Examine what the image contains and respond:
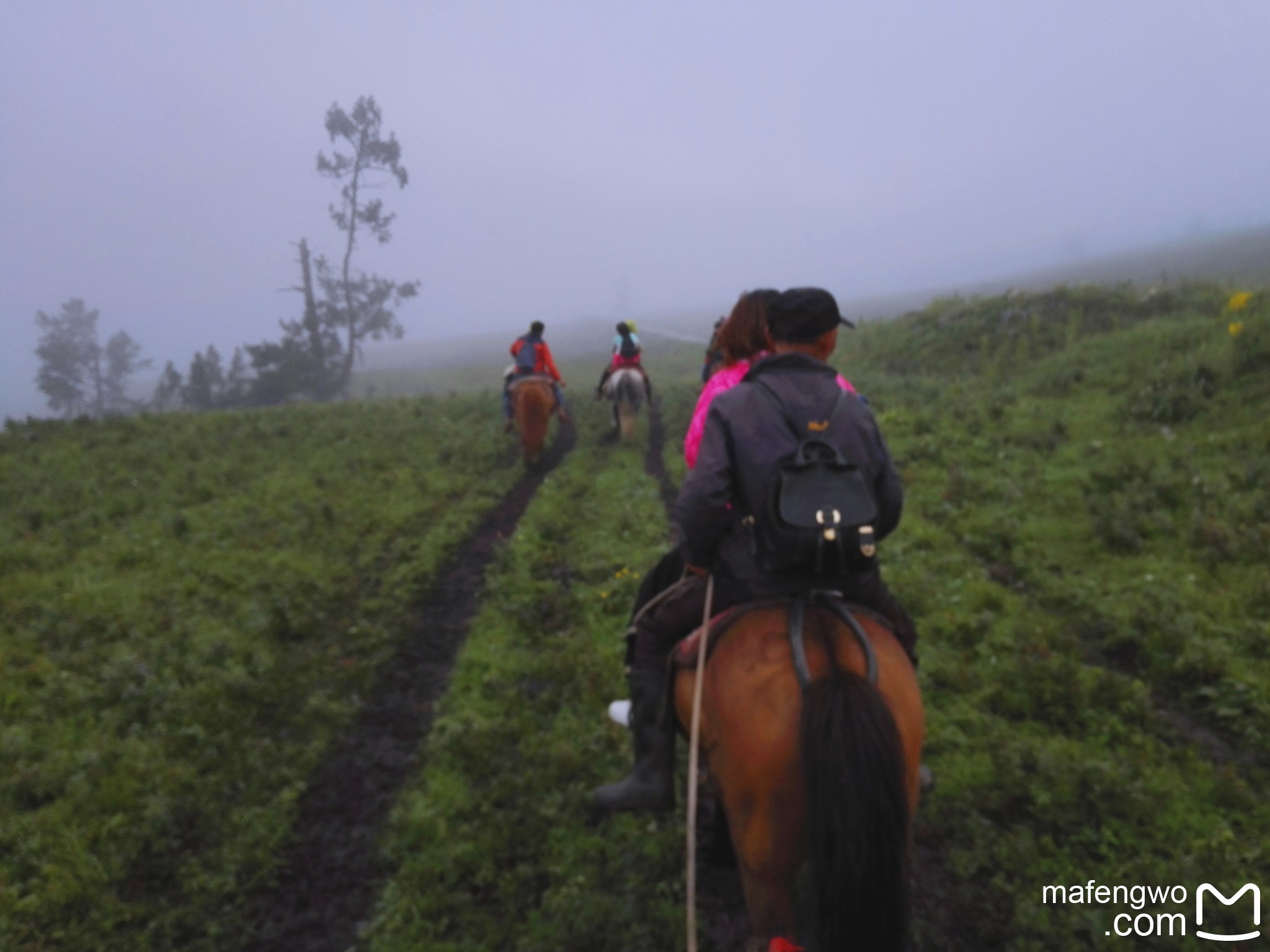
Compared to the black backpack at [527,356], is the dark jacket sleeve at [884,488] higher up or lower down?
lower down

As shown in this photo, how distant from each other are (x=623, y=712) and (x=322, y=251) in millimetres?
41646

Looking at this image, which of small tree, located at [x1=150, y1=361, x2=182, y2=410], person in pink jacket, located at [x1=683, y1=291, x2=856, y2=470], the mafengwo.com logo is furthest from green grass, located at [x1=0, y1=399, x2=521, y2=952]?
small tree, located at [x1=150, y1=361, x2=182, y2=410]

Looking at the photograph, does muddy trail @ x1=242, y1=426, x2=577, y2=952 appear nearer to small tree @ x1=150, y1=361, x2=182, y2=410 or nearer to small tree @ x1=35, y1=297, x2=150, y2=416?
small tree @ x1=150, y1=361, x2=182, y2=410

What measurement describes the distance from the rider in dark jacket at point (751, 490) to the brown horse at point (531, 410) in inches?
373

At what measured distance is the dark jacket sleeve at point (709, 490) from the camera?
3014mm

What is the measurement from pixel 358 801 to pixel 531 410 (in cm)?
873

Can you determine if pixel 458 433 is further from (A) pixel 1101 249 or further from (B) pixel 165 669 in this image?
(A) pixel 1101 249

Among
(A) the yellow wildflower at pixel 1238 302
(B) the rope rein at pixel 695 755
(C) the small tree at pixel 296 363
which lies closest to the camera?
(B) the rope rein at pixel 695 755

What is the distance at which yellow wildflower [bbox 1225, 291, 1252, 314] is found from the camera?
13180 mm

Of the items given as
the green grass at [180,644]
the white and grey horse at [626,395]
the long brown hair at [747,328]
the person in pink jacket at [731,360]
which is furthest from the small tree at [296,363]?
the long brown hair at [747,328]

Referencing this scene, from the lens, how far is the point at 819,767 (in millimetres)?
2285

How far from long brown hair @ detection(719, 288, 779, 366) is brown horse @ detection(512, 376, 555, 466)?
362 inches

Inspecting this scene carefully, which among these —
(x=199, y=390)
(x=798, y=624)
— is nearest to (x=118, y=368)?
(x=199, y=390)

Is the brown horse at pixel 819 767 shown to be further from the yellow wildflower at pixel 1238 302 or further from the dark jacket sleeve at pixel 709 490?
the yellow wildflower at pixel 1238 302
